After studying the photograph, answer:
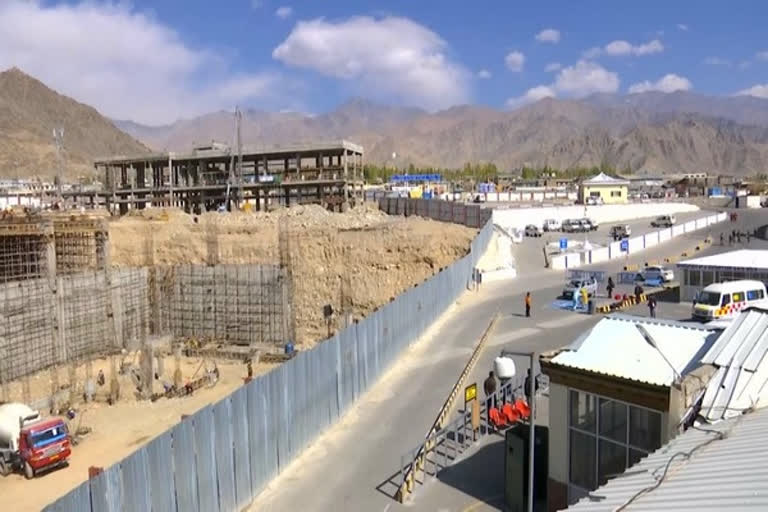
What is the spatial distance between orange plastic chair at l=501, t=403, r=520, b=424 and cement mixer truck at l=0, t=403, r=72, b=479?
40.4 feet

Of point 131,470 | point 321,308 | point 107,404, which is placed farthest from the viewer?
point 321,308

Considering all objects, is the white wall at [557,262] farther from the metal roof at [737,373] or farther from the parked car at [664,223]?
the metal roof at [737,373]

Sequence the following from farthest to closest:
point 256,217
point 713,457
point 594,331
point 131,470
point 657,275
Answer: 1. point 256,217
2. point 657,275
3. point 594,331
4. point 131,470
5. point 713,457

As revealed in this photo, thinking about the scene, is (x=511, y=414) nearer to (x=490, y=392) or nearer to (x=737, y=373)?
(x=490, y=392)

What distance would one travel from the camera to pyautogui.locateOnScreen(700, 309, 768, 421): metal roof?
10023mm

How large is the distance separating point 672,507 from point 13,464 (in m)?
18.5

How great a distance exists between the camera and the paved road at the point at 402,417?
1394cm

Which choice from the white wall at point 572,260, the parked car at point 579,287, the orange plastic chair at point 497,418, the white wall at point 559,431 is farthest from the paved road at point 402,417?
the white wall at point 572,260

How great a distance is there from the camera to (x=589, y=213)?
7425 cm

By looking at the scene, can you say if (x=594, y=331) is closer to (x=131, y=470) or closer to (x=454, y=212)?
(x=131, y=470)

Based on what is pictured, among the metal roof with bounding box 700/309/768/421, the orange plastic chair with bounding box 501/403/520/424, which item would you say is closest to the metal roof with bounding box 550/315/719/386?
the metal roof with bounding box 700/309/768/421

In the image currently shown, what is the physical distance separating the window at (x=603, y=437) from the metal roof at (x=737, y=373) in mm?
1035

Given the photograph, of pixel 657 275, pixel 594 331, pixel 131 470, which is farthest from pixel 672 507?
pixel 657 275

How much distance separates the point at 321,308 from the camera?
41.1 meters
